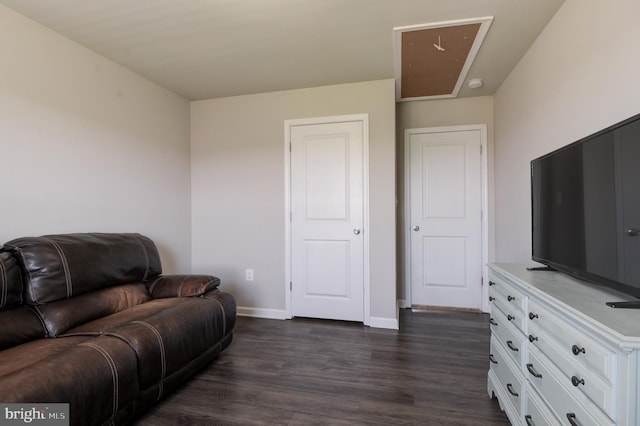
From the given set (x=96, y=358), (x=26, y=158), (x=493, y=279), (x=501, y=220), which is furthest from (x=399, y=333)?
(x=26, y=158)

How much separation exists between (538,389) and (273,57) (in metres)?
2.68

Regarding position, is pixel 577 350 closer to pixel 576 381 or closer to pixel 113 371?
pixel 576 381

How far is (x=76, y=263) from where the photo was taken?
1.85 metres

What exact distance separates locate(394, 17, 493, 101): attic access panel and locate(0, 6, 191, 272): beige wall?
232 cm

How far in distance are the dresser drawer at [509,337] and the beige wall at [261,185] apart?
47.6 inches

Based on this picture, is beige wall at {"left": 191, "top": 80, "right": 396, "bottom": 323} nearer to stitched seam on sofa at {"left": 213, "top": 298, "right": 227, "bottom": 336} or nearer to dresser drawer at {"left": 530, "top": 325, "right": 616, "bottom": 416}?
stitched seam on sofa at {"left": 213, "top": 298, "right": 227, "bottom": 336}

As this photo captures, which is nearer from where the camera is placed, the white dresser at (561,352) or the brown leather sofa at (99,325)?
the white dresser at (561,352)

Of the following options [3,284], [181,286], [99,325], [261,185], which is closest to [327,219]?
[261,185]

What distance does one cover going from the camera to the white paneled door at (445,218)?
3.37m

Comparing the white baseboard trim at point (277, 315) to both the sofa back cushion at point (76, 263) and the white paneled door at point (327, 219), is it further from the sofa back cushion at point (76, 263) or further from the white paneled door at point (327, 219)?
the sofa back cushion at point (76, 263)

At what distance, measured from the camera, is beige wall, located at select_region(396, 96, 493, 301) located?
130 inches

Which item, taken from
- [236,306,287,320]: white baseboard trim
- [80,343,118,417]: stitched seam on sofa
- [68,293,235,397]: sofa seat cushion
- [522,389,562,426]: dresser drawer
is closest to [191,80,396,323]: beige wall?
[236,306,287,320]: white baseboard trim

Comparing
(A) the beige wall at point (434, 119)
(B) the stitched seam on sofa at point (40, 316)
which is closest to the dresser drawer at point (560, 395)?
(A) the beige wall at point (434, 119)

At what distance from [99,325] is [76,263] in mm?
413
